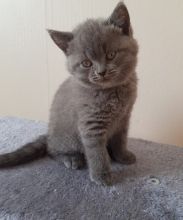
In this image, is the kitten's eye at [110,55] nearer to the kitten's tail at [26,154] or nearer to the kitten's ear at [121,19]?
the kitten's ear at [121,19]

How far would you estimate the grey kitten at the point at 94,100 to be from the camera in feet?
3.02

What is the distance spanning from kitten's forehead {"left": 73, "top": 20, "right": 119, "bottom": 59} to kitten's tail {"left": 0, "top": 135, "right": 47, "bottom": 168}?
0.39 m

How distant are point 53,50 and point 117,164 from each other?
653 mm

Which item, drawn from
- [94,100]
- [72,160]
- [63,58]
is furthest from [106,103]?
[63,58]

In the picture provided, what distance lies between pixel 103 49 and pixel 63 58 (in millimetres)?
620

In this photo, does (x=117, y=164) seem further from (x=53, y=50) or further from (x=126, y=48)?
(x=53, y=50)

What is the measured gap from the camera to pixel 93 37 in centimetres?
92

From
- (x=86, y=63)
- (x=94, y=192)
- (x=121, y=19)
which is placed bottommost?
(x=94, y=192)

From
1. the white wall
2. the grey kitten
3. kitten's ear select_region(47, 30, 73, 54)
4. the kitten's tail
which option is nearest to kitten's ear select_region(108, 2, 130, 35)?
the grey kitten

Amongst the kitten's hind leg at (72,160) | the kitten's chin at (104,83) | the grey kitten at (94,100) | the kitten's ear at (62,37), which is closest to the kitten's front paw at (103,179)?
the grey kitten at (94,100)

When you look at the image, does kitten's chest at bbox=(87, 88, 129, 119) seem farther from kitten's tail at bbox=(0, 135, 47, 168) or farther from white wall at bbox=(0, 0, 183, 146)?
white wall at bbox=(0, 0, 183, 146)

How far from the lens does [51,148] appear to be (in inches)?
45.7

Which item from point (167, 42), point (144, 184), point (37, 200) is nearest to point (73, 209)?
point (37, 200)

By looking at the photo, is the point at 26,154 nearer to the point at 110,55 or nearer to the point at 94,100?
the point at 94,100
